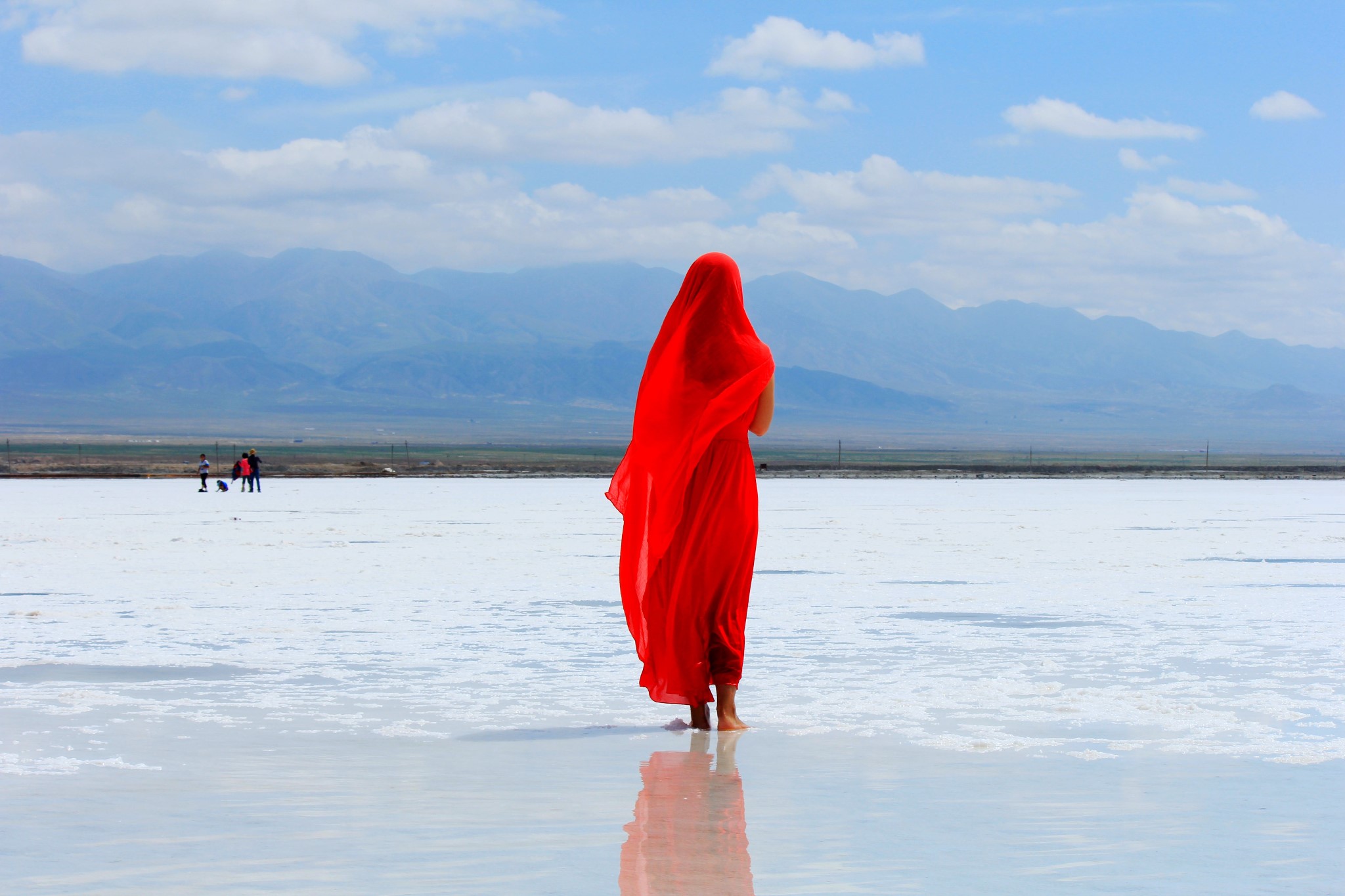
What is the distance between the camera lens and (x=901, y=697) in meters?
5.64

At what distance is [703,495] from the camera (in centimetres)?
500

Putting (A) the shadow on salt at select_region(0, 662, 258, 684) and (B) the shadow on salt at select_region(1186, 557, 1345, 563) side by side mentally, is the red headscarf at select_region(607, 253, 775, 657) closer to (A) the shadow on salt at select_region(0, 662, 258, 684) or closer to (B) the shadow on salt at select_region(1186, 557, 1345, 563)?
(A) the shadow on salt at select_region(0, 662, 258, 684)

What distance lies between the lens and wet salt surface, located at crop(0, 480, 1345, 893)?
11.0 feet

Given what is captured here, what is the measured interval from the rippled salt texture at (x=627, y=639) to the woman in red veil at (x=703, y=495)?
0.32 metres

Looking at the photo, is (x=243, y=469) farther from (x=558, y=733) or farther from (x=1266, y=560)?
(x=558, y=733)

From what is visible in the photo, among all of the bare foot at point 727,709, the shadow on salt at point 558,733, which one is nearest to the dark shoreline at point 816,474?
the shadow on salt at point 558,733

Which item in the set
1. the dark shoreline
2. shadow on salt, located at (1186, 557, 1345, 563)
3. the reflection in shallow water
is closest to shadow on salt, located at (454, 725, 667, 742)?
the reflection in shallow water

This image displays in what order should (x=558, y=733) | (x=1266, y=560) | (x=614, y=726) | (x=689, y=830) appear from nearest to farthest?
(x=689, y=830)
(x=558, y=733)
(x=614, y=726)
(x=1266, y=560)

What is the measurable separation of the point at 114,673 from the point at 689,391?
2.90 meters

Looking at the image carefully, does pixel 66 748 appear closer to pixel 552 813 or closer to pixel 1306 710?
pixel 552 813

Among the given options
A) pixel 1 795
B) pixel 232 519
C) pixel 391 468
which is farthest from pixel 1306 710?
pixel 391 468

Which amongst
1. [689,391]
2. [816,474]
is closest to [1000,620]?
[689,391]

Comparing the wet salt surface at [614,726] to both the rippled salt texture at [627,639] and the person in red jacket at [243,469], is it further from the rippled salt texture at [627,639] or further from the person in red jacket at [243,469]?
the person in red jacket at [243,469]

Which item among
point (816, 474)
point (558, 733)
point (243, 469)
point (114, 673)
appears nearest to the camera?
point (558, 733)
